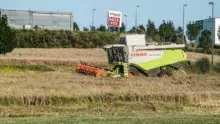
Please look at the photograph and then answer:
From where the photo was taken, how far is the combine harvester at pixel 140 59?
26.7 metres

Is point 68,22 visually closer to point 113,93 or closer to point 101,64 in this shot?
point 101,64

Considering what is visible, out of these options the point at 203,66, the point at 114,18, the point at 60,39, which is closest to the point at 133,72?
the point at 203,66

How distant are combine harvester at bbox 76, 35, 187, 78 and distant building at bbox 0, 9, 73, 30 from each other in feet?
153

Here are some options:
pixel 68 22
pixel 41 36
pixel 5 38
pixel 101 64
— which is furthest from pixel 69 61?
pixel 68 22

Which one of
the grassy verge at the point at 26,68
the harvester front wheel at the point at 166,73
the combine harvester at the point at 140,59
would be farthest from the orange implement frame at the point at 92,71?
the grassy verge at the point at 26,68

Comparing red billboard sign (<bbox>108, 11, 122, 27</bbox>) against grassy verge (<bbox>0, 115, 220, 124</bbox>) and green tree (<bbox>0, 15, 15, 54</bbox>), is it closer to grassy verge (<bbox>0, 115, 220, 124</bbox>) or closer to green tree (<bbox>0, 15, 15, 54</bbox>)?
green tree (<bbox>0, 15, 15, 54</bbox>)

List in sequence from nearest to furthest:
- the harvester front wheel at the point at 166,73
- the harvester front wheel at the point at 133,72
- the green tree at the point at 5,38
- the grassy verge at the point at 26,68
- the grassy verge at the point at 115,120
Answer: the grassy verge at the point at 115,120 → the harvester front wheel at the point at 133,72 → the harvester front wheel at the point at 166,73 → the grassy verge at the point at 26,68 → the green tree at the point at 5,38

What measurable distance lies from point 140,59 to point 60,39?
28.5 meters

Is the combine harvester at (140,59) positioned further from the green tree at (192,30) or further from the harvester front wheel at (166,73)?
the green tree at (192,30)

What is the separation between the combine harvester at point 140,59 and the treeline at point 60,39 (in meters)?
26.4

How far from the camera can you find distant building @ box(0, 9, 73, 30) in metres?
73.6

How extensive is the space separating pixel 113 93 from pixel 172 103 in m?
2.06

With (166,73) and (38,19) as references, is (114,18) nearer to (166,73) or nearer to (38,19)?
(38,19)

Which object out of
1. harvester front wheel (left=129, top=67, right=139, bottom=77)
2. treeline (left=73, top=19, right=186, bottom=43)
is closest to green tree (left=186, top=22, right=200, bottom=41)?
treeline (left=73, top=19, right=186, bottom=43)
